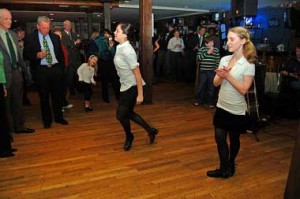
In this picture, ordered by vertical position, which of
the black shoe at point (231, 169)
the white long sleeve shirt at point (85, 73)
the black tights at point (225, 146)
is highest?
the white long sleeve shirt at point (85, 73)

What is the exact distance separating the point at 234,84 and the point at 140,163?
1358mm

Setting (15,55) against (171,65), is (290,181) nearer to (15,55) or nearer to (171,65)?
(15,55)

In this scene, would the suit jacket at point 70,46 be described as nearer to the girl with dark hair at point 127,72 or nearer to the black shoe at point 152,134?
the girl with dark hair at point 127,72

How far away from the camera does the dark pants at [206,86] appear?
5567mm

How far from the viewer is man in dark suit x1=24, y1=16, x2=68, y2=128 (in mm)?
4027

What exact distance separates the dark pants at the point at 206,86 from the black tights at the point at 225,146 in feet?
9.58

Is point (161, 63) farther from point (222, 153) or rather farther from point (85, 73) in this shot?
point (222, 153)

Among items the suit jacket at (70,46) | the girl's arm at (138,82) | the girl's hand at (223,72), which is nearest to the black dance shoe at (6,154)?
the girl's arm at (138,82)

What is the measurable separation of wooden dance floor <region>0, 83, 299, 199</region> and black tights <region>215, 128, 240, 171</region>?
0.59 feet

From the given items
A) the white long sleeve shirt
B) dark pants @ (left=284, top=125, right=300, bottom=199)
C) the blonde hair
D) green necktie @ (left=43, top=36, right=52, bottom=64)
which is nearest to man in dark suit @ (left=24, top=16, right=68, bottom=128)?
green necktie @ (left=43, top=36, right=52, bottom=64)

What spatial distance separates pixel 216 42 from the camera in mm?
6355

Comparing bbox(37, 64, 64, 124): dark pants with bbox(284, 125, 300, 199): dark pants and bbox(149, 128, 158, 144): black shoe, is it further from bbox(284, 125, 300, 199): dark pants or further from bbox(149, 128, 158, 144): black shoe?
bbox(284, 125, 300, 199): dark pants


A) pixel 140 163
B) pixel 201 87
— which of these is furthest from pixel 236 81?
pixel 201 87

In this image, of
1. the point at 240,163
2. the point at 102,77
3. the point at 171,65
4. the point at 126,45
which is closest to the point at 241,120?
the point at 240,163
